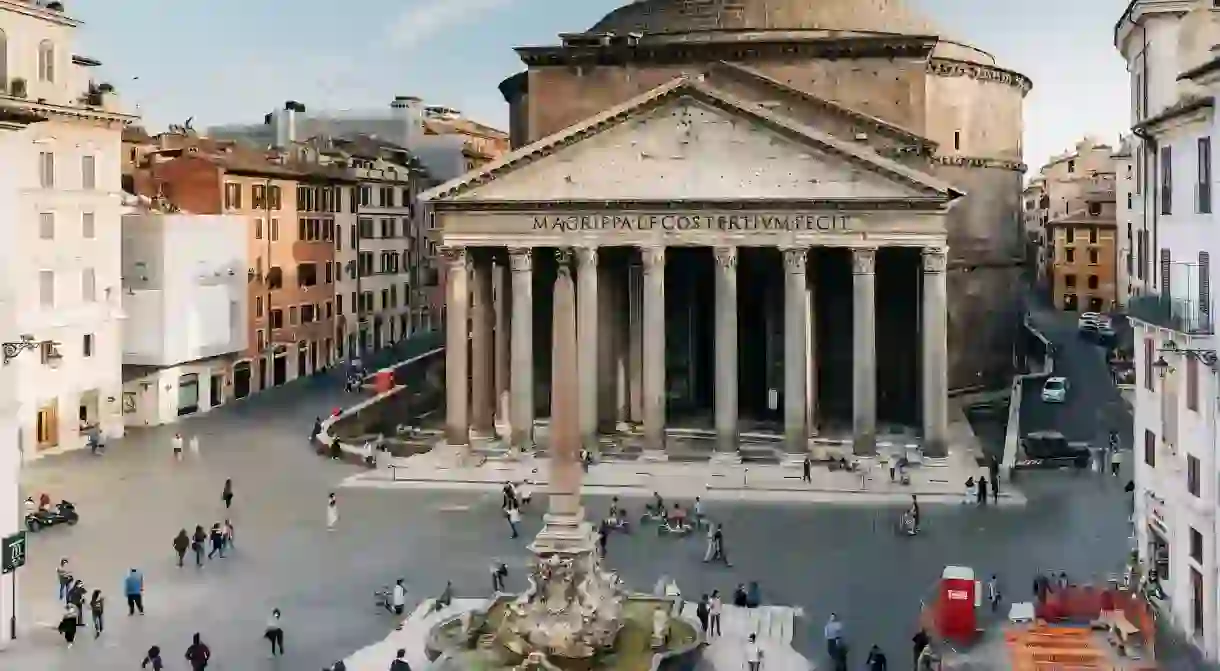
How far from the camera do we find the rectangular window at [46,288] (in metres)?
36.0

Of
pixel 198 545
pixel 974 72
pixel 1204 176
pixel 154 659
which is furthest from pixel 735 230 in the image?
pixel 154 659

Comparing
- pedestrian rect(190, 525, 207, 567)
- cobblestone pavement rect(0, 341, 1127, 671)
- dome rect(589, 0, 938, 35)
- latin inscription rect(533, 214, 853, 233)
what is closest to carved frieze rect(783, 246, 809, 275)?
latin inscription rect(533, 214, 853, 233)

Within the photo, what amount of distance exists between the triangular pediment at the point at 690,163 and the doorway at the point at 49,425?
1235 cm

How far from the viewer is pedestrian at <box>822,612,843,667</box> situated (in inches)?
743

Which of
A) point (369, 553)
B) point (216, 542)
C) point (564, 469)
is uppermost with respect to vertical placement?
point (564, 469)

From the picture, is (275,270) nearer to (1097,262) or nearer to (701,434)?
(701,434)

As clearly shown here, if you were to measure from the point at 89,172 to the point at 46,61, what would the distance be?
11.5 feet

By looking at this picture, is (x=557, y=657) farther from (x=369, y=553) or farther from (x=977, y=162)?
(x=977, y=162)

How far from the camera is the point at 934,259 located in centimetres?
3381

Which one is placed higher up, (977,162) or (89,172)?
(977,162)

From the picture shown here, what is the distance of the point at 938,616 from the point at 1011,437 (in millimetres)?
18115

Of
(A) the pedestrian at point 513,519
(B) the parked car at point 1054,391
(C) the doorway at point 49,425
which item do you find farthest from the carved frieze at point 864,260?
(C) the doorway at point 49,425

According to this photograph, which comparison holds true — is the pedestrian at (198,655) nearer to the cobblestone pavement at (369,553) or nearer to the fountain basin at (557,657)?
the cobblestone pavement at (369,553)

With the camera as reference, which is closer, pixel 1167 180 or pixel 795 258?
pixel 1167 180
